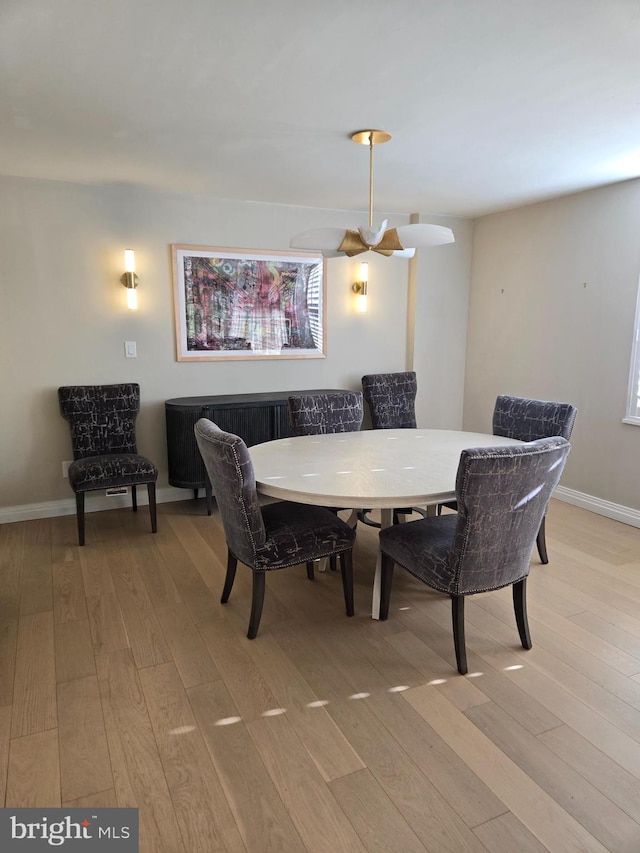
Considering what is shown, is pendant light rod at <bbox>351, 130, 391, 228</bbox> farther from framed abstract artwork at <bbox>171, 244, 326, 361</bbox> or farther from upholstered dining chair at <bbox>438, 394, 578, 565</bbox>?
framed abstract artwork at <bbox>171, 244, 326, 361</bbox>

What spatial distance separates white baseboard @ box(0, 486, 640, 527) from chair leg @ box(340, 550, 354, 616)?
218 centimetres

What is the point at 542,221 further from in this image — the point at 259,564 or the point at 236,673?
the point at 236,673

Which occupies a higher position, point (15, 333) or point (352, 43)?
point (352, 43)

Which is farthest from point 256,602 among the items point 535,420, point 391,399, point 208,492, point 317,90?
point 391,399

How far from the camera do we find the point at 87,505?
13.7ft

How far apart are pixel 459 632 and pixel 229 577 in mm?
1147

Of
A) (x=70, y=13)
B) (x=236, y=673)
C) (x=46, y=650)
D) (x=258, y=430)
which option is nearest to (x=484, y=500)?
(x=236, y=673)

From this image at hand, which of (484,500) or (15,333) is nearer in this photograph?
(484,500)

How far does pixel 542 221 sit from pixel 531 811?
162 inches

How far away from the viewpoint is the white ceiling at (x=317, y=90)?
5.80ft

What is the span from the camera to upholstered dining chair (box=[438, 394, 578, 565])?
10.7 feet

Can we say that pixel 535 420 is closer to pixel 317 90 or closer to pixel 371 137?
pixel 371 137

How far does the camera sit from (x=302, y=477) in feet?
8.09

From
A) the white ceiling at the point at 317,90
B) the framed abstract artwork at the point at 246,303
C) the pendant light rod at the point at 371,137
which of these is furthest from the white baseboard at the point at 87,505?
the pendant light rod at the point at 371,137
